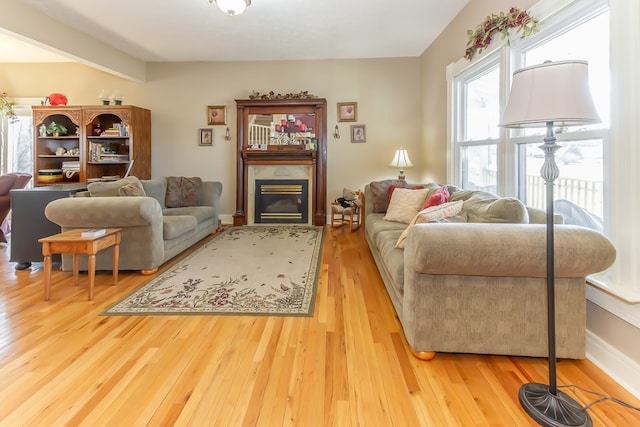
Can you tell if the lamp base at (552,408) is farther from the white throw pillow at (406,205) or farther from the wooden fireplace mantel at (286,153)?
the wooden fireplace mantel at (286,153)

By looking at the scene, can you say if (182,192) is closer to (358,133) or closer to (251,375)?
(358,133)

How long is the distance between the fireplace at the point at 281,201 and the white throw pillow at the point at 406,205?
2.44 meters

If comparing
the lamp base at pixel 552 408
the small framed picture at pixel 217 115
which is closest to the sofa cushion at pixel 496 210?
the lamp base at pixel 552 408

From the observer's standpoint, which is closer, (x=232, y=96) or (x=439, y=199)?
(x=439, y=199)

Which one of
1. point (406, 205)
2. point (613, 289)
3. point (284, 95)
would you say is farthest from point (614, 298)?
point (284, 95)

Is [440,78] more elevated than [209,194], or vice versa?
Result: [440,78]

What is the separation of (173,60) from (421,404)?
6.30 m

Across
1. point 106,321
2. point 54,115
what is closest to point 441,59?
point 106,321

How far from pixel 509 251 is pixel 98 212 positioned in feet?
10.5

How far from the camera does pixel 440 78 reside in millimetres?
4727

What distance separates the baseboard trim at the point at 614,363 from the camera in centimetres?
156

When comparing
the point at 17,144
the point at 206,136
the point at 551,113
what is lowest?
the point at 551,113

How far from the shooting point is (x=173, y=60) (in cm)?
587

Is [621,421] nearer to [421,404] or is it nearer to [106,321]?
[421,404]
